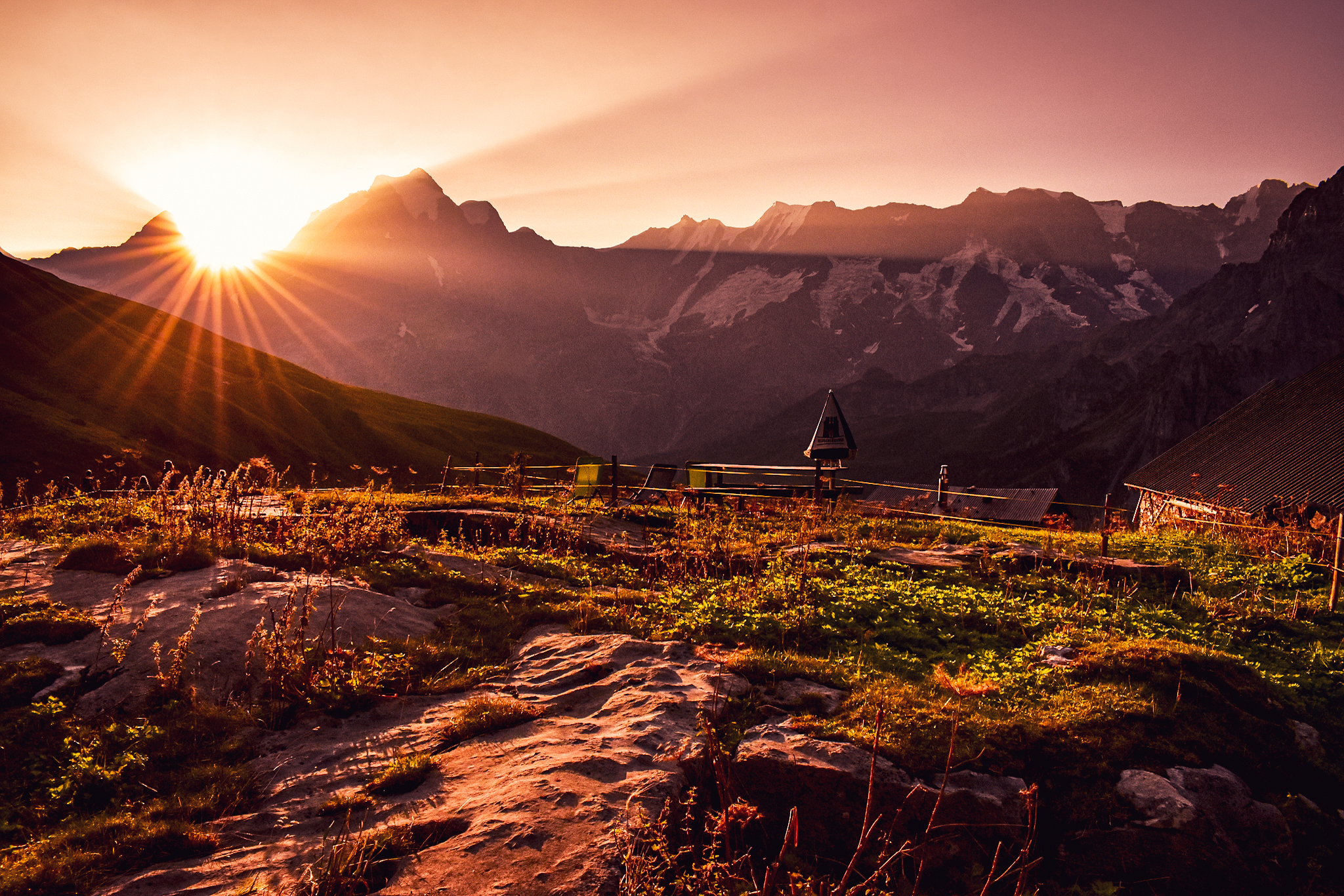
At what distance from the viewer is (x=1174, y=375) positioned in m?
134

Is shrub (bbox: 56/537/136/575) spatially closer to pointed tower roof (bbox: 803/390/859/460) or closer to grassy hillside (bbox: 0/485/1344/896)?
grassy hillside (bbox: 0/485/1344/896)

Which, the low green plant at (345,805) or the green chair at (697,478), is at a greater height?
the green chair at (697,478)

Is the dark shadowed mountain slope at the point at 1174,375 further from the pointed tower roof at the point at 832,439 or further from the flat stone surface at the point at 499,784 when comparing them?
the flat stone surface at the point at 499,784

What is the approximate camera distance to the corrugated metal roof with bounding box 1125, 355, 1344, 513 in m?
23.3

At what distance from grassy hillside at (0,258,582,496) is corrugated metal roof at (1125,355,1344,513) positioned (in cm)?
4150

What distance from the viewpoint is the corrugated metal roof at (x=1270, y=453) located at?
23312mm

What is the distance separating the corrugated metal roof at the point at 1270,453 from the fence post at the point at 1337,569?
42.3 ft

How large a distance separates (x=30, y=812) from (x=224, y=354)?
8178cm

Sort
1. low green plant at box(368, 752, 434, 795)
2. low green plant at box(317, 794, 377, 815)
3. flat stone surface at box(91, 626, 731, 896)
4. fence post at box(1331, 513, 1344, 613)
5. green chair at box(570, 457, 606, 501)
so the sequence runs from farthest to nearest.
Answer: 1. green chair at box(570, 457, 606, 501)
2. fence post at box(1331, 513, 1344, 613)
3. low green plant at box(368, 752, 434, 795)
4. low green plant at box(317, 794, 377, 815)
5. flat stone surface at box(91, 626, 731, 896)

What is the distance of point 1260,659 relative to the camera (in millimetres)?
7309

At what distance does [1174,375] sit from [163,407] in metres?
163

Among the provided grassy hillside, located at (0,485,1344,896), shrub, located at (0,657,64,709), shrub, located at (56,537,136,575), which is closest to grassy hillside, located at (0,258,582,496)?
shrub, located at (56,537,136,575)

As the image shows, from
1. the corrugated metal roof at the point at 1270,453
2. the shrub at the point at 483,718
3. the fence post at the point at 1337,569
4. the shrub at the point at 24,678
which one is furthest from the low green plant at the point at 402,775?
the corrugated metal roof at the point at 1270,453

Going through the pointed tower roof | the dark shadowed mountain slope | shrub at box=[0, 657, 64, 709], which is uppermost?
the dark shadowed mountain slope
